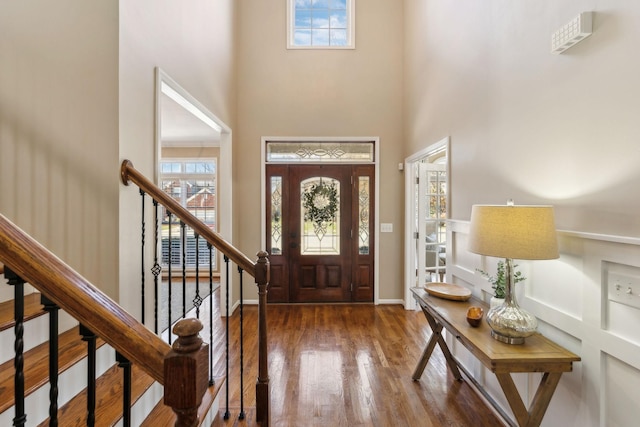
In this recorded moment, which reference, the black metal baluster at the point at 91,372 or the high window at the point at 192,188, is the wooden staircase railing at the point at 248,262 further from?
the high window at the point at 192,188

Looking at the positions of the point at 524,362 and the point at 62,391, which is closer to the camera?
the point at 62,391

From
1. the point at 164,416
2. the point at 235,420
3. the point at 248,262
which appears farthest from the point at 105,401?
the point at 248,262

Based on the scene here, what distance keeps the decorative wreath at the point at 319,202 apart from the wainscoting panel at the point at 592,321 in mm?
2721

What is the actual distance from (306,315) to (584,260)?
3.03m

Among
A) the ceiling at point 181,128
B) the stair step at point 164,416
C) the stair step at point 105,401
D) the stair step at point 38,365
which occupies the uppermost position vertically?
the ceiling at point 181,128

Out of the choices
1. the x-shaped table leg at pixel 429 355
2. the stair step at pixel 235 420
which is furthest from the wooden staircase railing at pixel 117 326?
the x-shaped table leg at pixel 429 355

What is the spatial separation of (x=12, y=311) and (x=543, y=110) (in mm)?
2995

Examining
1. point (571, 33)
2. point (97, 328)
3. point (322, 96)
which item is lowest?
point (97, 328)

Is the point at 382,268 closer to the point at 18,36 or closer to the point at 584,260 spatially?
the point at 584,260

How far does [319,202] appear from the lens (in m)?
4.26

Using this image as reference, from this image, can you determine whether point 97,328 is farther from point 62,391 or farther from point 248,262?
point 248,262

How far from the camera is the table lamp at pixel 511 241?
54.3 inches

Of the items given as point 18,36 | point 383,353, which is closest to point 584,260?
point 383,353

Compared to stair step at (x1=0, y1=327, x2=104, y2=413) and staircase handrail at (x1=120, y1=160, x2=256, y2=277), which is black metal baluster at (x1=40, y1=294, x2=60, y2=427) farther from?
staircase handrail at (x1=120, y1=160, x2=256, y2=277)
